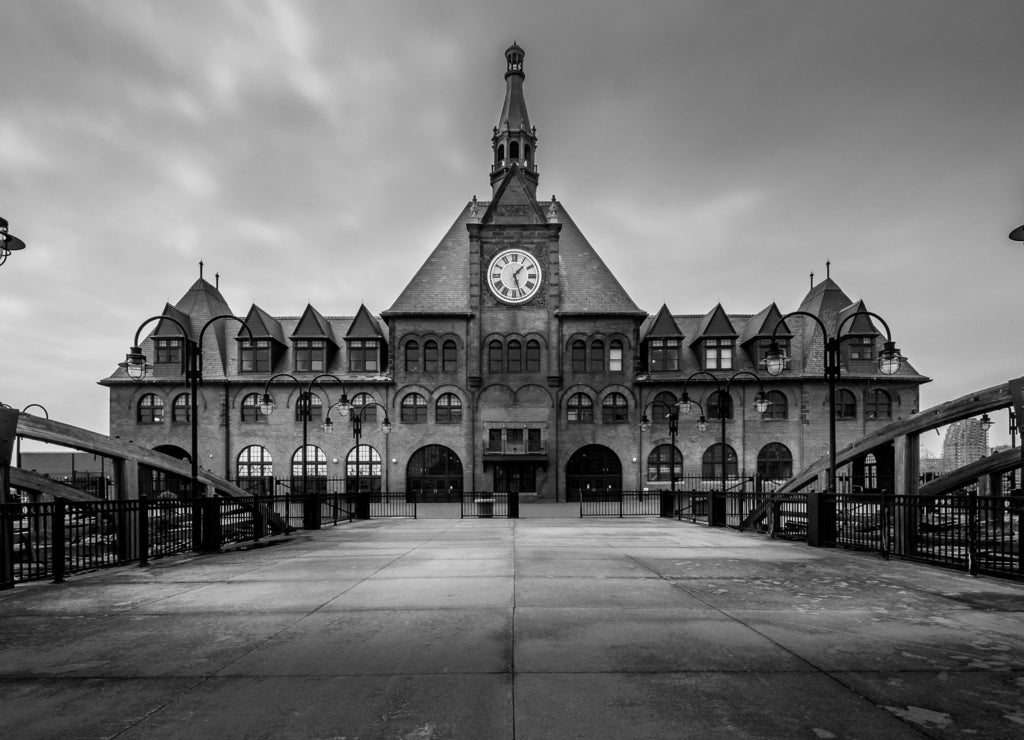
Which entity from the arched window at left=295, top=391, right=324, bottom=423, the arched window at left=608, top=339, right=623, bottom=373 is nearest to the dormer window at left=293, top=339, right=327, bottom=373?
the arched window at left=295, top=391, right=324, bottom=423

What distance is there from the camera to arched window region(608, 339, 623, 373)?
43219mm

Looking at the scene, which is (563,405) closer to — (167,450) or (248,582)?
(167,450)

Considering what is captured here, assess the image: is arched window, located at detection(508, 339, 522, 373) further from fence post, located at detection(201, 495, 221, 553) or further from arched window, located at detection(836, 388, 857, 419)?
fence post, located at detection(201, 495, 221, 553)

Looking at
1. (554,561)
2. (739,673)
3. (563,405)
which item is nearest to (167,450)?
(563,405)

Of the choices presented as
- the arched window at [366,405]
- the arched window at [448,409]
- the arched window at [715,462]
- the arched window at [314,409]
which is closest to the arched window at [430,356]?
the arched window at [448,409]

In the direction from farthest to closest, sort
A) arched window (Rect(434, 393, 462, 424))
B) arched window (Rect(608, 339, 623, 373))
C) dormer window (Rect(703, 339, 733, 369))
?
dormer window (Rect(703, 339, 733, 369)), arched window (Rect(608, 339, 623, 373)), arched window (Rect(434, 393, 462, 424))

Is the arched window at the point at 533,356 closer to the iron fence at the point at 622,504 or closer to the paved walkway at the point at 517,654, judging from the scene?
the iron fence at the point at 622,504

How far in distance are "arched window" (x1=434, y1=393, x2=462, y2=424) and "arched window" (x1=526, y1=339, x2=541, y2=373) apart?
5599 mm

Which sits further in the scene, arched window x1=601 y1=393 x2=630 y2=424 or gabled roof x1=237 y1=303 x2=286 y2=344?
gabled roof x1=237 y1=303 x2=286 y2=344

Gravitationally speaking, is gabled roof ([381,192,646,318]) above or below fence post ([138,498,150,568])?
above

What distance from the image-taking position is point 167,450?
42906mm

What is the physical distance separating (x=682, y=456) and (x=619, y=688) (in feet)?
129

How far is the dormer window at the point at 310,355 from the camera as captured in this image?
4431 cm

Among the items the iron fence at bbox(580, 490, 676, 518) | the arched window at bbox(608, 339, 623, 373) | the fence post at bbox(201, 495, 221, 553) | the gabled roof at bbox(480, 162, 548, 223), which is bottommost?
the iron fence at bbox(580, 490, 676, 518)
